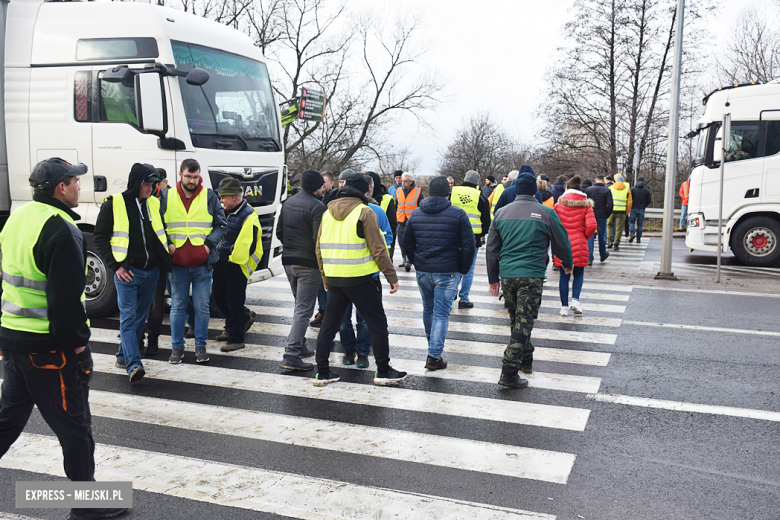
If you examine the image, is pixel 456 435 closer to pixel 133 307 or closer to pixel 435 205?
pixel 435 205

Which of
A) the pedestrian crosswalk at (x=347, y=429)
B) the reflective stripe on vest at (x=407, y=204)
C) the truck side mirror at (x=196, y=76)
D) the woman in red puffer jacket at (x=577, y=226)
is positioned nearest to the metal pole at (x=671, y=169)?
the woman in red puffer jacket at (x=577, y=226)

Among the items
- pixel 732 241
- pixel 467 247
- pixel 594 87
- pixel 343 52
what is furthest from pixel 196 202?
pixel 594 87

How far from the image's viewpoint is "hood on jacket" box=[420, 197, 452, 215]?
637 cm

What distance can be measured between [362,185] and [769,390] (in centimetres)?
414

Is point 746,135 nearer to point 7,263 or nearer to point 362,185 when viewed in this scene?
point 362,185

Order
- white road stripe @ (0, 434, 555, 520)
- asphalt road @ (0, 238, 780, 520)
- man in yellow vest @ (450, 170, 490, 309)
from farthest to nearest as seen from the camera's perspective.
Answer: man in yellow vest @ (450, 170, 490, 309) < asphalt road @ (0, 238, 780, 520) < white road stripe @ (0, 434, 555, 520)

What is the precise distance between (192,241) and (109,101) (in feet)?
9.11

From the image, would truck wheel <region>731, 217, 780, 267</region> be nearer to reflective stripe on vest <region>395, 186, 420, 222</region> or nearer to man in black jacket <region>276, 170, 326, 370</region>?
reflective stripe on vest <region>395, 186, 420, 222</region>

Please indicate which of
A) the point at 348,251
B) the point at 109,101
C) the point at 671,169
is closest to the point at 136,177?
the point at 348,251

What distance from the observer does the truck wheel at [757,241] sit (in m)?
13.5

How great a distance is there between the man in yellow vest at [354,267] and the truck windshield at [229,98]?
2.96m

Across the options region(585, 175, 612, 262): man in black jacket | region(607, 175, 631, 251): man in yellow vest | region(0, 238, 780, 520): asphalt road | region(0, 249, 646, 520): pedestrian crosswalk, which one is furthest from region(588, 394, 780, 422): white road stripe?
region(607, 175, 631, 251): man in yellow vest

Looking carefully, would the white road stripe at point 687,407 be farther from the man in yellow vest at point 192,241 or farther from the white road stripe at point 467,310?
the man in yellow vest at point 192,241

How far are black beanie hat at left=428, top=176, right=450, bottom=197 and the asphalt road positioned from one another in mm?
1770
